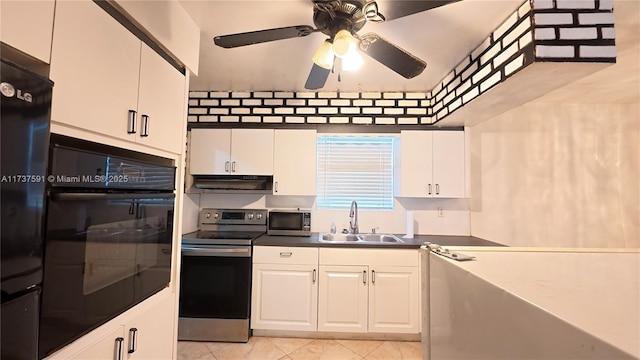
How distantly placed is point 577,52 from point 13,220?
2.32 metres

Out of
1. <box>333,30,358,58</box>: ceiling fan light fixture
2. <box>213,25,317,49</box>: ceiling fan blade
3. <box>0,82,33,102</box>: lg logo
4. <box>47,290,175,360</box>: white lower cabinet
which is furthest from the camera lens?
<box>213,25,317,49</box>: ceiling fan blade

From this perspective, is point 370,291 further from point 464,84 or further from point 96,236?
point 96,236

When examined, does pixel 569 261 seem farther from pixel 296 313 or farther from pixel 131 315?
pixel 296 313

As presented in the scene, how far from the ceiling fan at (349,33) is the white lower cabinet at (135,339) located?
1406 millimetres

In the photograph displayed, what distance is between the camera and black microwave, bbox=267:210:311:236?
2.74 meters

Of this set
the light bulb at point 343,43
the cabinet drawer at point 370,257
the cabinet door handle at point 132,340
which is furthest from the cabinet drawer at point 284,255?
the light bulb at point 343,43

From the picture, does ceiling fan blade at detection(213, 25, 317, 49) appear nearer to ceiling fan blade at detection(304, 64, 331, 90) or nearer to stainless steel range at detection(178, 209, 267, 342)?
ceiling fan blade at detection(304, 64, 331, 90)

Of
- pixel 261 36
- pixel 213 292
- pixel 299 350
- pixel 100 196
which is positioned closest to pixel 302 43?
pixel 261 36

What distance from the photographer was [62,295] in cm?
83

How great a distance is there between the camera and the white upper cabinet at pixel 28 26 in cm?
67

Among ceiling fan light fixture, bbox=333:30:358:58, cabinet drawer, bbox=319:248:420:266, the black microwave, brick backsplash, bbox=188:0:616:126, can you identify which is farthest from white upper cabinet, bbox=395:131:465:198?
ceiling fan light fixture, bbox=333:30:358:58

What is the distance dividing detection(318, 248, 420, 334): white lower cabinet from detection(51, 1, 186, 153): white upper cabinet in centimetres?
172

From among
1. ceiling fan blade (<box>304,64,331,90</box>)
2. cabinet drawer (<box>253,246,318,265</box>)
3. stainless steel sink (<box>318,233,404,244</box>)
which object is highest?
ceiling fan blade (<box>304,64,331,90</box>)

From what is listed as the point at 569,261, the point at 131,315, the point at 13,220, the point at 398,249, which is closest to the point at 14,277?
the point at 13,220
